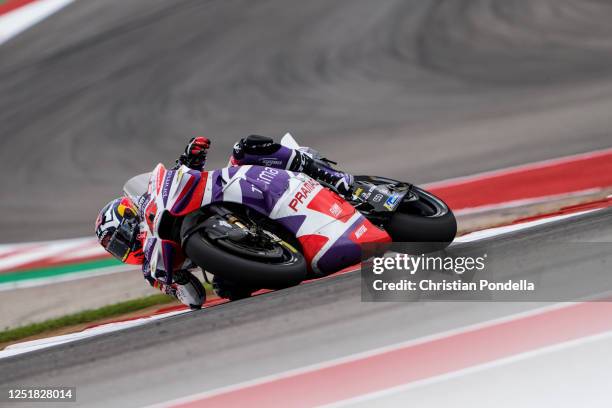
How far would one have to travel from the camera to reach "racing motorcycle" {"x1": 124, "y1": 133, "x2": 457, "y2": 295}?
5340mm

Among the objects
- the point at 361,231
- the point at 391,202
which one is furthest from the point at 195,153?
the point at 391,202

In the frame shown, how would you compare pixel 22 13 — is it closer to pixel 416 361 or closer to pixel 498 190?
pixel 498 190

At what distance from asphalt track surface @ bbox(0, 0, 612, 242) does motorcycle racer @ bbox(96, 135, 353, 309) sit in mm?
3551

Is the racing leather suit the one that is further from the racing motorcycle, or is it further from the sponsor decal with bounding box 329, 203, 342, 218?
the sponsor decal with bounding box 329, 203, 342, 218

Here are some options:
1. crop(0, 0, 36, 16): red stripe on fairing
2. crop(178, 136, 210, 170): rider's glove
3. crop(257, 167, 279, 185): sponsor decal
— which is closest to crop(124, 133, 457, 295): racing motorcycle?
crop(257, 167, 279, 185): sponsor decal

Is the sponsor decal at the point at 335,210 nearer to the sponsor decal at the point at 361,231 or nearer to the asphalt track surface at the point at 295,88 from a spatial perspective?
the sponsor decal at the point at 361,231

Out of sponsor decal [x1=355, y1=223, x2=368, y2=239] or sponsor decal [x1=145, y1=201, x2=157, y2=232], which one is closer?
sponsor decal [x1=355, y1=223, x2=368, y2=239]

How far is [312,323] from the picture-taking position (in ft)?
16.2

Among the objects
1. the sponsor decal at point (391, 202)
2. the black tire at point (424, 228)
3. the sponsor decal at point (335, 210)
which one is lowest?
the black tire at point (424, 228)

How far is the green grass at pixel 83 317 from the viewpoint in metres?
8.03

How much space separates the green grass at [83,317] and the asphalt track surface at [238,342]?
9.20 feet

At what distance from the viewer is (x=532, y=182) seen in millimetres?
9047

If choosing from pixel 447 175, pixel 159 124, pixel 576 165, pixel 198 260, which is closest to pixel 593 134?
pixel 576 165

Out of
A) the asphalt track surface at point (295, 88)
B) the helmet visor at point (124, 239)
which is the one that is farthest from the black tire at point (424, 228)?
the asphalt track surface at point (295, 88)
